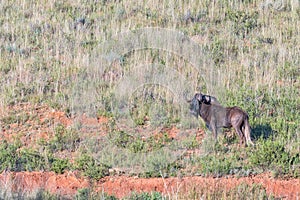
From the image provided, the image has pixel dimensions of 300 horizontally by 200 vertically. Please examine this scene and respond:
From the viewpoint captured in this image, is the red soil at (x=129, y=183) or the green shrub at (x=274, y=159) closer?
the red soil at (x=129, y=183)

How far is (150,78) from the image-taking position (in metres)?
15.5

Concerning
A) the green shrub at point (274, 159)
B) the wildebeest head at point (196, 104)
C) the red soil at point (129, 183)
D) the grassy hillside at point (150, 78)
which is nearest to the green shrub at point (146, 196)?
the red soil at point (129, 183)

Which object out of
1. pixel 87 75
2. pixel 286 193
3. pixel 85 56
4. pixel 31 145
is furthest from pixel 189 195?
pixel 85 56

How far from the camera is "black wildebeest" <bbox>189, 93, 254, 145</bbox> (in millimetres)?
12680

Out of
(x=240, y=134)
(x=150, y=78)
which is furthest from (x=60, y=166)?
(x=150, y=78)

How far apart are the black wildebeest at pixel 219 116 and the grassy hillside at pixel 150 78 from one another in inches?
A: 10.6

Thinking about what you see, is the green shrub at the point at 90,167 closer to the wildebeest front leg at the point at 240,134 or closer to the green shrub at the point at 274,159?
the wildebeest front leg at the point at 240,134

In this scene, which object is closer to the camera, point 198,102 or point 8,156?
point 8,156

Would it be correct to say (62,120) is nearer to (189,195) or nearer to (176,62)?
(176,62)

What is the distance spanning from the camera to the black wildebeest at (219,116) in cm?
1268

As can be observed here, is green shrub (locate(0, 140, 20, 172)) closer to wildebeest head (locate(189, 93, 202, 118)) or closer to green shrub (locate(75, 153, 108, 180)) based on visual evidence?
green shrub (locate(75, 153, 108, 180))

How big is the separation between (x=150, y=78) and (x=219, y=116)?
2.95m

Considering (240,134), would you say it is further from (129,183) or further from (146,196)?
(146,196)

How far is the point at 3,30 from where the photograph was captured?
19.2m
